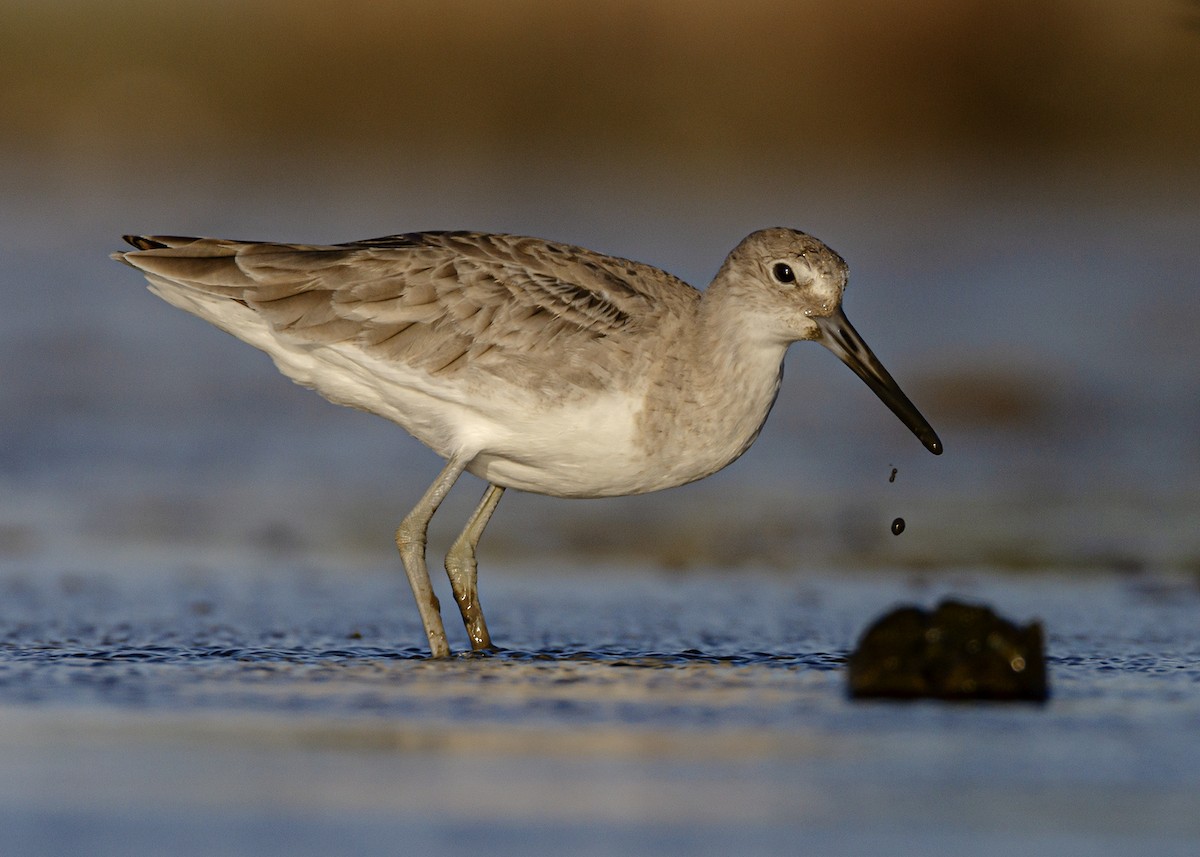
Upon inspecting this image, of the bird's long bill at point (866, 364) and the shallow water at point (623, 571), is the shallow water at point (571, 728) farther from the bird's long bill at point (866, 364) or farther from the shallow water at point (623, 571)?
the bird's long bill at point (866, 364)

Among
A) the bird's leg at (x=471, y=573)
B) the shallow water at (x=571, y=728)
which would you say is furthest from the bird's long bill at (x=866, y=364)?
the bird's leg at (x=471, y=573)

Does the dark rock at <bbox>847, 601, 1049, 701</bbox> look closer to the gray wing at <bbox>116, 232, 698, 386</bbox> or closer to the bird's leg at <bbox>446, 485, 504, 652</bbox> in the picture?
the gray wing at <bbox>116, 232, 698, 386</bbox>

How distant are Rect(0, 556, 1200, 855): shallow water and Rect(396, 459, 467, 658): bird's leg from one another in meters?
0.18

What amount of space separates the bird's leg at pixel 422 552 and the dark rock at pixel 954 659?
1989 millimetres

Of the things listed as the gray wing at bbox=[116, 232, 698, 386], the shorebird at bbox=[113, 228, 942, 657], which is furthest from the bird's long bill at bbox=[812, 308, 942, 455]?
the gray wing at bbox=[116, 232, 698, 386]

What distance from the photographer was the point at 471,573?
8680 mm

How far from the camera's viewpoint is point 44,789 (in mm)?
5461

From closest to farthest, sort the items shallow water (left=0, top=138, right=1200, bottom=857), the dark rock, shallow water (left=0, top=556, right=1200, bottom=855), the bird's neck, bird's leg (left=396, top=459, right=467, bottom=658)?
shallow water (left=0, top=556, right=1200, bottom=855), shallow water (left=0, top=138, right=1200, bottom=857), the dark rock, the bird's neck, bird's leg (left=396, top=459, right=467, bottom=658)

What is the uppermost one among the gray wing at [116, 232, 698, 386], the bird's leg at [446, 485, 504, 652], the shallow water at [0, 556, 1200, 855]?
the gray wing at [116, 232, 698, 386]

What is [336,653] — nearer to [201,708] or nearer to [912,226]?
[201,708]

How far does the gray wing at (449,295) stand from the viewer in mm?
8109

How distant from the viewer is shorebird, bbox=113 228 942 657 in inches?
315

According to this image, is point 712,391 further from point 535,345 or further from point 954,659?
point 954,659

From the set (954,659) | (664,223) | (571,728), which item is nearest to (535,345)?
(571,728)
